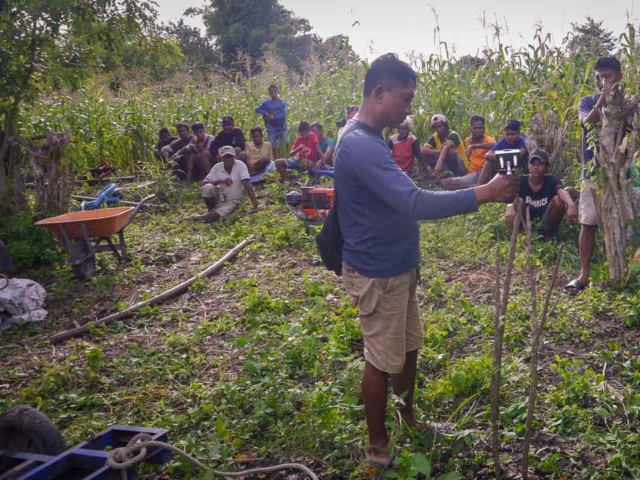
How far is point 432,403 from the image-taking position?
12.6 feet

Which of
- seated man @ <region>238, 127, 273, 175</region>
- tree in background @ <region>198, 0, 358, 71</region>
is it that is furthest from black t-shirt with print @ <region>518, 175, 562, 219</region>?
tree in background @ <region>198, 0, 358, 71</region>

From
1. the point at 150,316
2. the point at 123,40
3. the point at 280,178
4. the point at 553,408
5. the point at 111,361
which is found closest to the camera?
the point at 553,408

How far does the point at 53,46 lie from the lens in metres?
8.65

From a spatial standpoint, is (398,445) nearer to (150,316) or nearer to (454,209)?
(454,209)

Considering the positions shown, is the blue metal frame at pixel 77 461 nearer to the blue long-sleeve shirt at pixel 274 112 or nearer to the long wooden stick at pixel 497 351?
the long wooden stick at pixel 497 351

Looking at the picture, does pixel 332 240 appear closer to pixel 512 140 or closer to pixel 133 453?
pixel 133 453

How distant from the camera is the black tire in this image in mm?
3309

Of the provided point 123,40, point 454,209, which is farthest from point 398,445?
point 123,40

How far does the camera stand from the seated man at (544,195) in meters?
6.94

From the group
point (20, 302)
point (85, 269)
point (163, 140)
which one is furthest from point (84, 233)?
point (163, 140)

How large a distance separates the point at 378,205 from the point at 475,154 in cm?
756

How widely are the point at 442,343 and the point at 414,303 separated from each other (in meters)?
1.55

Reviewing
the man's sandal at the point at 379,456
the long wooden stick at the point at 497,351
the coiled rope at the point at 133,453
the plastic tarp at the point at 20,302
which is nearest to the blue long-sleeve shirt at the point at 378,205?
the long wooden stick at the point at 497,351

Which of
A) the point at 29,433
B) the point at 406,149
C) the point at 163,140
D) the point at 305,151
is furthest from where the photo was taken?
the point at 163,140
